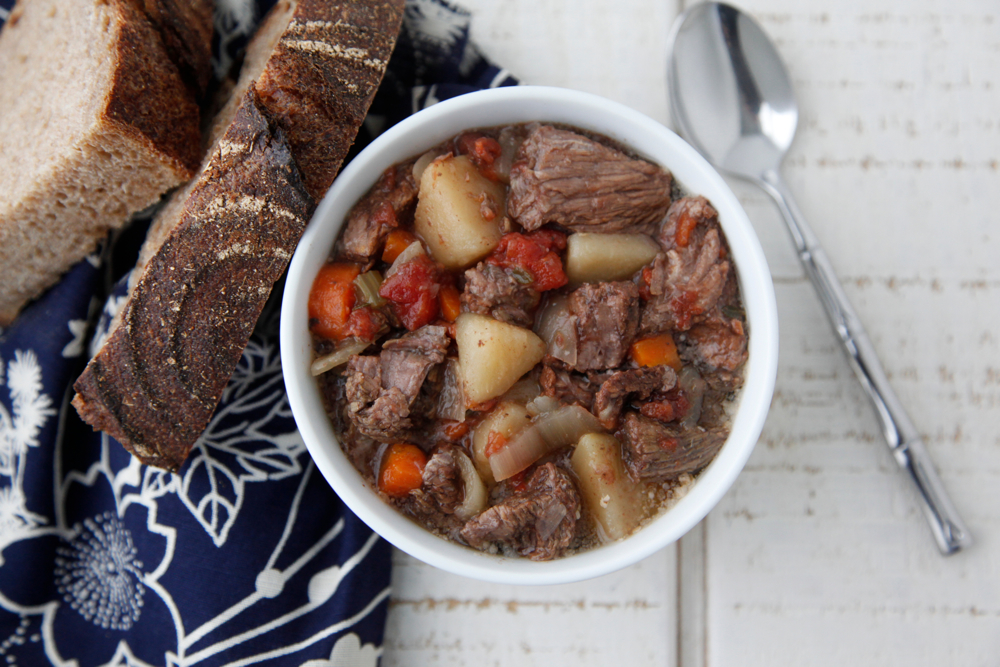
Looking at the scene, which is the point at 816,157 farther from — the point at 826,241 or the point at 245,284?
the point at 245,284

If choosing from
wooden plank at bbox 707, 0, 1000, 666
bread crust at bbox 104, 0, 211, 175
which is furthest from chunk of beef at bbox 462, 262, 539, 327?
wooden plank at bbox 707, 0, 1000, 666

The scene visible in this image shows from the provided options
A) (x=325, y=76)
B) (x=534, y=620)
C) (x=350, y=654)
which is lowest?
(x=534, y=620)

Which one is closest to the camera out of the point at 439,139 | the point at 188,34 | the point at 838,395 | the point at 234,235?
the point at 234,235

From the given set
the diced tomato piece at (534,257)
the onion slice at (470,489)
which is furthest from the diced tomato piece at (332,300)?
the onion slice at (470,489)

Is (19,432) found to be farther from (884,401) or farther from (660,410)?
A: (884,401)

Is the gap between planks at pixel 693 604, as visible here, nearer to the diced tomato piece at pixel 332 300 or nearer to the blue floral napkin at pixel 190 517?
the blue floral napkin at pixel 190 517

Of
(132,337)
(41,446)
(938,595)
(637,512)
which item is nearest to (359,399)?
(132,337)

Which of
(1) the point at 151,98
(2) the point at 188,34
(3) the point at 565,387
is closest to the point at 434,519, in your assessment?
(3) the point at 565,387

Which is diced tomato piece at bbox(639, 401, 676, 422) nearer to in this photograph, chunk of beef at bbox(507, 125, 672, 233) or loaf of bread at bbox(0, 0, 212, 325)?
chunk of beef at bbox(507, 125, 672, 233)
